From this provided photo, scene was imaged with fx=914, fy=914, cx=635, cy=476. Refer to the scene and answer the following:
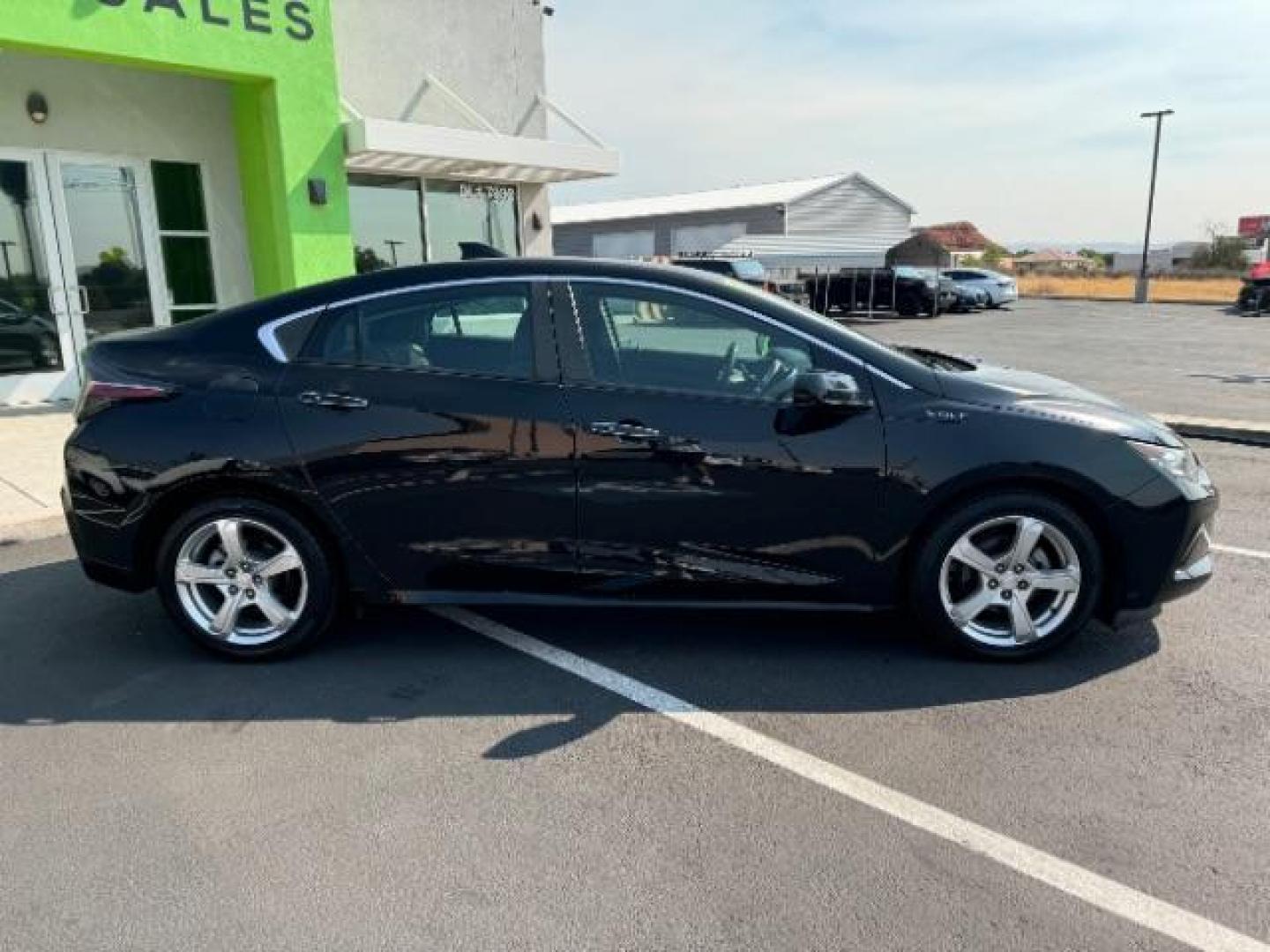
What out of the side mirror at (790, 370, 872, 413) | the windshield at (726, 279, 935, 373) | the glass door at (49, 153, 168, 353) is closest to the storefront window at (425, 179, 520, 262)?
the glass door at (49, 153, 168, 353)

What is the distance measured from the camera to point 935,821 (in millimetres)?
2676

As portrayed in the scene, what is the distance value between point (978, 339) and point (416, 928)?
20.1m

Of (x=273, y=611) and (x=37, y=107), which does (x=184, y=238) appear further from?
(x=273, y=611)

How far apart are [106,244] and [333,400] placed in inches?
293

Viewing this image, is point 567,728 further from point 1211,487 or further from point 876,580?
point 1211,487

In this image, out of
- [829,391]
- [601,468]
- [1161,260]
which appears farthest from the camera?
[1161,260]

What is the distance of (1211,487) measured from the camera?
148 inches

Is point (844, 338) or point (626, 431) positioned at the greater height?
point (844, 338)

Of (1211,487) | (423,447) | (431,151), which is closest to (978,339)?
(431,151)

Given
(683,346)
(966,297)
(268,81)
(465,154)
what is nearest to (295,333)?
(683,346)

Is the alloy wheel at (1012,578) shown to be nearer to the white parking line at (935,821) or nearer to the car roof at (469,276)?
the white parking line at (935,821)

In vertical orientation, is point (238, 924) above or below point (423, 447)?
below

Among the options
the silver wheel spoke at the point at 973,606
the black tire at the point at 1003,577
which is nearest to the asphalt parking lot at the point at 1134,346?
the black tire at the point at 1003,577

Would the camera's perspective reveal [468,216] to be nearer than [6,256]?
No
